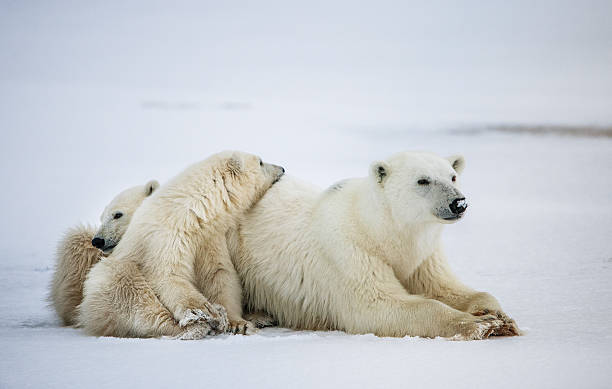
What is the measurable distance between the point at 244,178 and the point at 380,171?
A: 107 cm

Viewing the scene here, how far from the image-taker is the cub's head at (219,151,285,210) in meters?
4.39

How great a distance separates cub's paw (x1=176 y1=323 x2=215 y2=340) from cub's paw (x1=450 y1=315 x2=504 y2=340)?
1308mm

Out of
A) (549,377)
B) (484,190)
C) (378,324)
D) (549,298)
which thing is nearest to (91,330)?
(378,324)

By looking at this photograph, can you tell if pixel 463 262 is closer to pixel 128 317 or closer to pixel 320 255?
pixel 320 255

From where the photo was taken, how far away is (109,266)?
13.0 ft

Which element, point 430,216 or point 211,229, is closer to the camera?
point 430,216

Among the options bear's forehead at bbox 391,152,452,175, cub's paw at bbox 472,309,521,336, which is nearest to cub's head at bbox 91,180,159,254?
bear's forehead at bbox 391,152,452,175

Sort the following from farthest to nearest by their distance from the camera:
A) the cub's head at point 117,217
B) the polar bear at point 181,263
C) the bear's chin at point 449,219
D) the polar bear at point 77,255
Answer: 1. the cub's head at point 117,217
2. the polar bear at point 77,255
3. the polar bear at point 181,263
4. the bear's chin at point 449,219

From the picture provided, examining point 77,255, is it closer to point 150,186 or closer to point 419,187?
point 150,186

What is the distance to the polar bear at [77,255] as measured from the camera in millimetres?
4348

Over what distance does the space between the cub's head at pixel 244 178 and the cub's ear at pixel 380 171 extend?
3.28ft

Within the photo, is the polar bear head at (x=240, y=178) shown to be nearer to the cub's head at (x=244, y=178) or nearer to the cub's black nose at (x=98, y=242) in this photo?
the cub's head at (x=244, y=178)

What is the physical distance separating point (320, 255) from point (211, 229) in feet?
2.37

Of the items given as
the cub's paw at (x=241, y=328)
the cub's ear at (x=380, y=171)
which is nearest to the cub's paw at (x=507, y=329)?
the cub's ear at (x=380, y=171)
